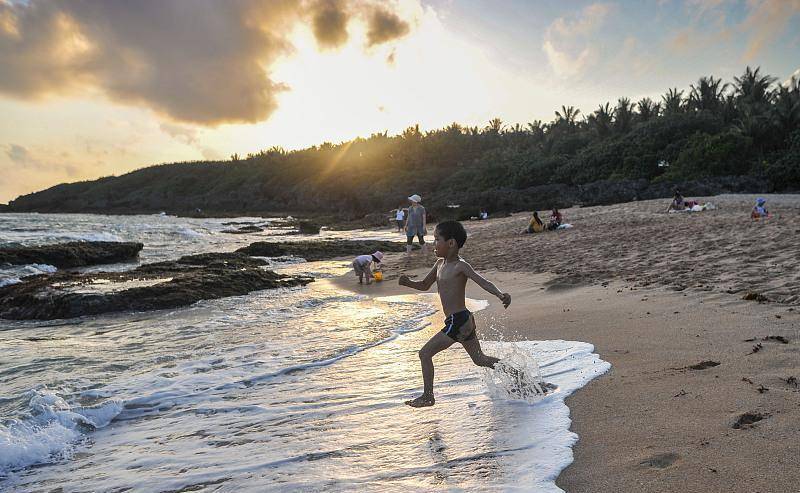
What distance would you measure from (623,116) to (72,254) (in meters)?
51.3

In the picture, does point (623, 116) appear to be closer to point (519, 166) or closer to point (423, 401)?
point (519, 166)

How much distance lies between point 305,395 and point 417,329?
2556 mm

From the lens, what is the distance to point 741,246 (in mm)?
9047

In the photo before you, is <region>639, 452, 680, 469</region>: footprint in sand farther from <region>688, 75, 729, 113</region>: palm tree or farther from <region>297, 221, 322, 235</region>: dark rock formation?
<region>688, 75, 729, 113</region>: palm tree

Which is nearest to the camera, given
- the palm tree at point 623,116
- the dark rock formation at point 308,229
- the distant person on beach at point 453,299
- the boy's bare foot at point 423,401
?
the boy's bare foot at point 423,401

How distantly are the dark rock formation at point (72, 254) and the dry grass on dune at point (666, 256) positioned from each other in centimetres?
962

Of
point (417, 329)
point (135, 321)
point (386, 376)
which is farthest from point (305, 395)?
point (135, 321)

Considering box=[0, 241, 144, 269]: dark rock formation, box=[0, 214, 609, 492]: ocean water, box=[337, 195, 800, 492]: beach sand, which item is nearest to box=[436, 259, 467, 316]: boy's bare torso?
box=[0, 214, 609, 492]: ocean water

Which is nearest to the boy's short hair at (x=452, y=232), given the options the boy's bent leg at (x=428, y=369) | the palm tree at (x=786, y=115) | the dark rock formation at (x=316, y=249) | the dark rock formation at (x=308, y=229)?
the boy's bent leg at (x=428, y=369)

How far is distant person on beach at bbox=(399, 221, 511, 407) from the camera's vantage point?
3905 millimetres

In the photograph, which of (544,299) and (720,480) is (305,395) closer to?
(720,480)

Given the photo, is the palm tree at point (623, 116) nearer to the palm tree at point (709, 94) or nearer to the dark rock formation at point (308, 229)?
the palm tree at point (709, 94)

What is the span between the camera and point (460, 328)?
156 inches

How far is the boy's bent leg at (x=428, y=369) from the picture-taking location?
3717 millimetres
